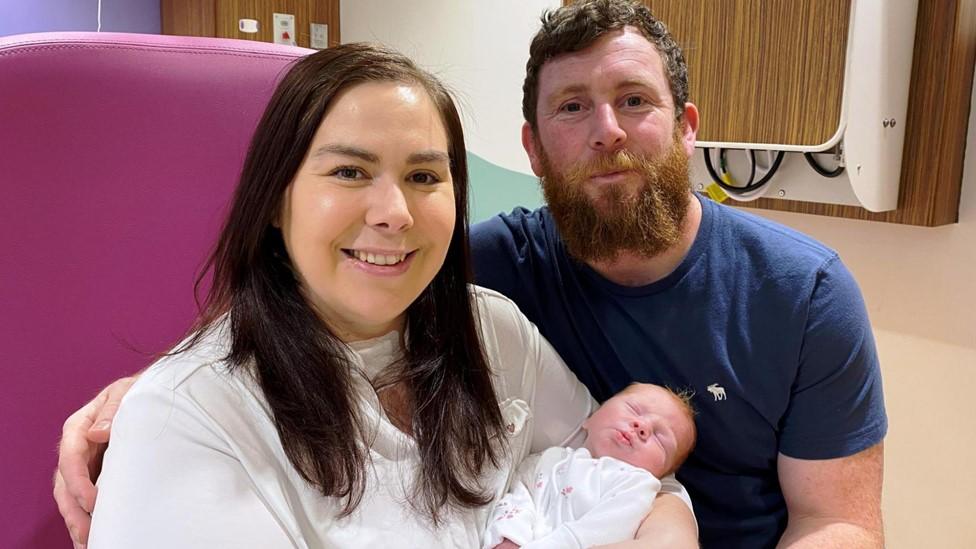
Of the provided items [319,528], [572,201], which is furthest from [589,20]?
[319,528]

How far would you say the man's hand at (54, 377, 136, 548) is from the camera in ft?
3.50

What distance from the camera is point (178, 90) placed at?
1294 mm

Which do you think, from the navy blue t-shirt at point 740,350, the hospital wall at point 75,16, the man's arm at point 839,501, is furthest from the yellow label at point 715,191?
the hospital wall at point 75,16

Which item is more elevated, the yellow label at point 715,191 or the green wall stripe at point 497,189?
the yellow label at point 715,191

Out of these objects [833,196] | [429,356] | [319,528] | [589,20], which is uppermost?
[589,20]

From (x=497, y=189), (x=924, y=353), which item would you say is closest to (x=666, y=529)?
(x=924, y=353)

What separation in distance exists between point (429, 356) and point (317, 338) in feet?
0.65

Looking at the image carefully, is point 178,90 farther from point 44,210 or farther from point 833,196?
point 833,196

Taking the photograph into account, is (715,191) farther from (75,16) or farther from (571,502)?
(75,16)

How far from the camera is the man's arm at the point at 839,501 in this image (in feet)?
4.44

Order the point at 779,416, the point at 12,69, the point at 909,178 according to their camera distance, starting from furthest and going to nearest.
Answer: the point at 909,178
the point at 779,416
the point at 12,69

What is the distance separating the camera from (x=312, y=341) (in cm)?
106

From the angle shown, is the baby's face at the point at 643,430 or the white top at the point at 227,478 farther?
the baby's face at the point at 643,430

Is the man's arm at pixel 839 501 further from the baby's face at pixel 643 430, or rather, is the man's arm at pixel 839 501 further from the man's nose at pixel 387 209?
the man's nose at pixel 387 209
